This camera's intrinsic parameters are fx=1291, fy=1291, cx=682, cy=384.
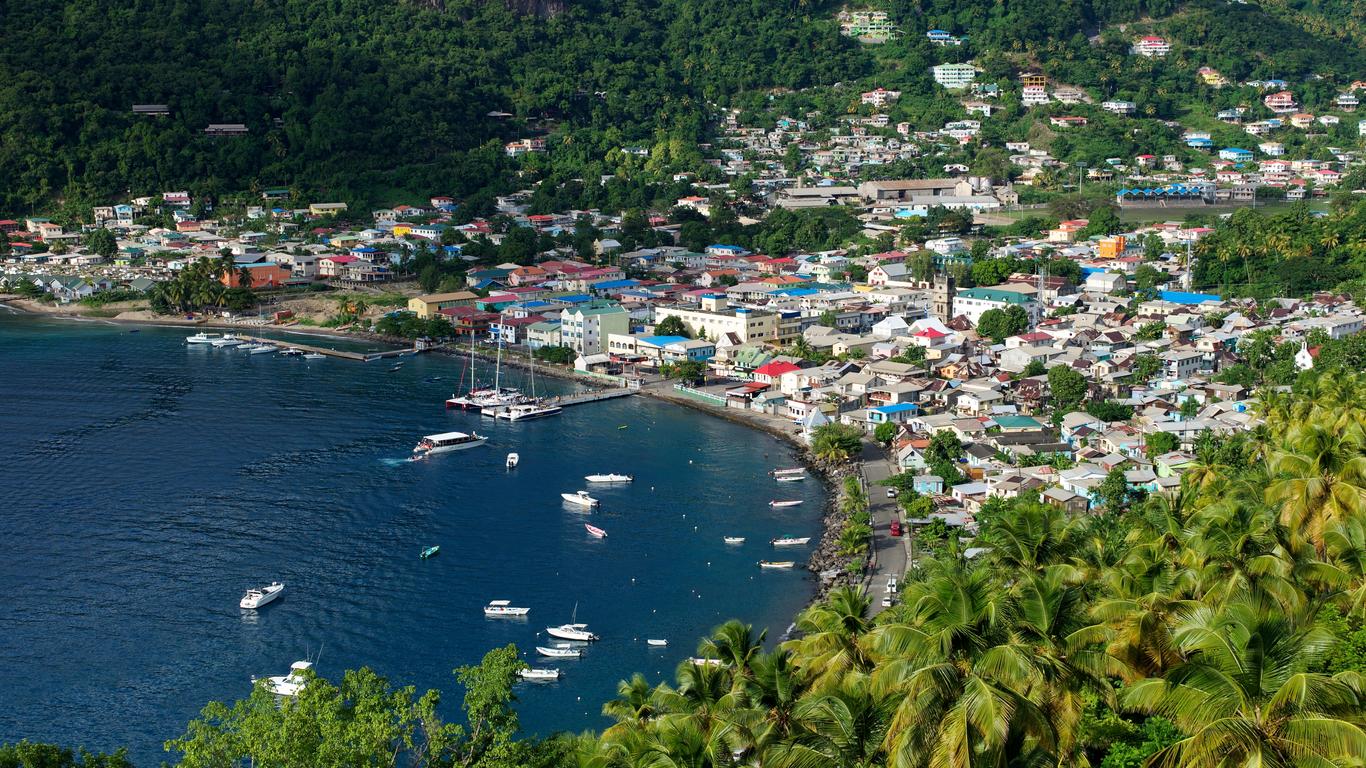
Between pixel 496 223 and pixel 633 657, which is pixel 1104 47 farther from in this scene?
pixel 633 657

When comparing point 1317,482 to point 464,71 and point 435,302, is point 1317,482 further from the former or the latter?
point 464,71

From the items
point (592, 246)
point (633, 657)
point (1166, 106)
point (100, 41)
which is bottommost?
point (633, 657)

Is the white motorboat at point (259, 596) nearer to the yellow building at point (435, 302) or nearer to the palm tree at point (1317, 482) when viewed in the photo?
the palm tree at point (1317, 482)

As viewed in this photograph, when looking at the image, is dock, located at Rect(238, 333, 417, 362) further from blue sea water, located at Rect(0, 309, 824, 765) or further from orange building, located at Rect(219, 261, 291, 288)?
orange building, located at Rect(219, 261, 291, 288)

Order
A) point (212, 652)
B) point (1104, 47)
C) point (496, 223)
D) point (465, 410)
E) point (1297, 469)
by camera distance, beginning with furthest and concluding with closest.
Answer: point (1104, 47)
point (496, 223)
point (465, 410)
point (212, 652)
point (1297, 469)

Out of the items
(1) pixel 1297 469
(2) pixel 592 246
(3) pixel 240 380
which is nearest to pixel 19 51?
(2) pixel 592 246

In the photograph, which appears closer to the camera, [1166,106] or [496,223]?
[496,223]

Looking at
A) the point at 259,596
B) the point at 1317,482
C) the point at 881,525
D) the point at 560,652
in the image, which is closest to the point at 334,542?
the point at 259,596
